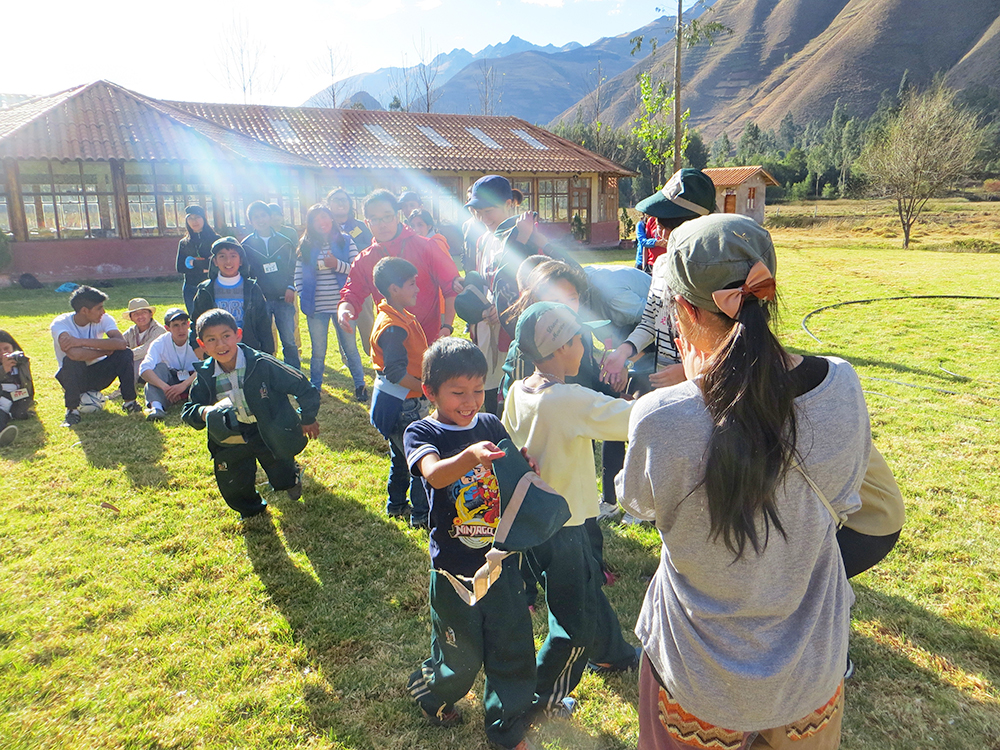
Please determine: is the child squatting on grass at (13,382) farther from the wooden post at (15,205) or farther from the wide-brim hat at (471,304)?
the wooden post at (15,205)

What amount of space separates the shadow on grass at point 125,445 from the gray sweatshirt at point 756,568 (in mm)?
4697

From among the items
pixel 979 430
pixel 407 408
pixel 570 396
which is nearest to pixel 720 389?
pixel 570 396

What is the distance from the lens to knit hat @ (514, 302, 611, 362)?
226 cm

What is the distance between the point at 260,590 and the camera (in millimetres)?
3498

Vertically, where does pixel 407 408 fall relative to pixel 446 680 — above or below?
above

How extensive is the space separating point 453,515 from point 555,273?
50.4 inches

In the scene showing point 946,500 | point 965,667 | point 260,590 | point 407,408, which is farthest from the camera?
point 946,500

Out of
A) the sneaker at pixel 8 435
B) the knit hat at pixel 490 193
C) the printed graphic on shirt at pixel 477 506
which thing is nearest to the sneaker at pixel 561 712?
the printed graphic on shirt at pixel 477 506

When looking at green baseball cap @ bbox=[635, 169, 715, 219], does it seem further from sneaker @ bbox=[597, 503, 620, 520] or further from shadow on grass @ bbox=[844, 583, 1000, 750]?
shadow on grass @ bbox=[844, 583, 1000, 750]

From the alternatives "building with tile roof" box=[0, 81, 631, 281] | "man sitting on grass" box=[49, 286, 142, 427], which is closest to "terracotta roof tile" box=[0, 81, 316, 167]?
"building with tile roof" box=[0, 81, 631, 281]

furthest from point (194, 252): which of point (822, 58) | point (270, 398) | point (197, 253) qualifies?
point (822, 58)

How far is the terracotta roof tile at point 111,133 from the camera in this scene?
1664 centimetres

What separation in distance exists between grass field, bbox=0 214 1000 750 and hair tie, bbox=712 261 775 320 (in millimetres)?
2006

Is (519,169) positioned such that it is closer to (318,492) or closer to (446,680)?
(318,492)
